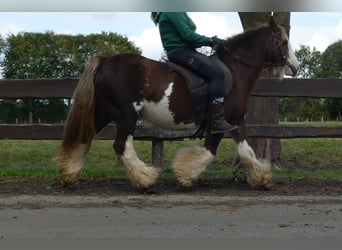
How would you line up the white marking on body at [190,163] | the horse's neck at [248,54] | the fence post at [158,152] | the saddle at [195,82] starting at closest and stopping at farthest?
the white marking on body at [190,163]
the saddle at [195,82]
the horse's neck at [248,54]
the fence post at [158,152]

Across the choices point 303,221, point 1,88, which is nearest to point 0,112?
point 1,88

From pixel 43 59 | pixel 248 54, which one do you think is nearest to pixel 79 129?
pixel 248 54

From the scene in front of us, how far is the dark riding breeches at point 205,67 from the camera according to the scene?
6371 mm

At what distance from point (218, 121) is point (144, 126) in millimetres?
2009

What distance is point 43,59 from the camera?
32875 millimetres

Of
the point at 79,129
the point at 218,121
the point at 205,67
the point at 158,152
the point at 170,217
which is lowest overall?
the point at 170,217

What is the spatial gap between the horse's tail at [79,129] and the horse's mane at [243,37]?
1880 millimetres

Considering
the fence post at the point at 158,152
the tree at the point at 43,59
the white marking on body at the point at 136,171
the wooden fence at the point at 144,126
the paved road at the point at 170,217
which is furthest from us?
the tree at the point at 43,59

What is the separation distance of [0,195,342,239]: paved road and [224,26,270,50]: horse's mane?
2344mm

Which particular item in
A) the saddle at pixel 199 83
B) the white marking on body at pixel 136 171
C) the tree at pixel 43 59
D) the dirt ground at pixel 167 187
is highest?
the tree at pixel 43 59

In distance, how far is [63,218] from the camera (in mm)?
4797

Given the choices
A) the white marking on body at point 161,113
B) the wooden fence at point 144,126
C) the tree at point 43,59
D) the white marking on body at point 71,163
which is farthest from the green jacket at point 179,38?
the tree at point 43,59

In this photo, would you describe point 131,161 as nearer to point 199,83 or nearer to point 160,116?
point 160,116

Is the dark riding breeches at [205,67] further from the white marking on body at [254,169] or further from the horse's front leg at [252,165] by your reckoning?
the white marking on body at [254,169]
